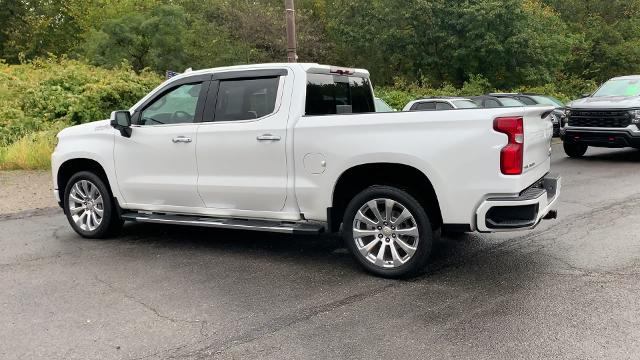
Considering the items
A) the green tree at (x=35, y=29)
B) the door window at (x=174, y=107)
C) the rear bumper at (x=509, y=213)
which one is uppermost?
the green tree at (x=35, y=29)

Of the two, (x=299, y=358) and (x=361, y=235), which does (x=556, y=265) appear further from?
(x=299, y=358)

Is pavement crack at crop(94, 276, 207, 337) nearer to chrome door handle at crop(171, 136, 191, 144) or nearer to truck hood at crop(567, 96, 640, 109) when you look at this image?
chrome door handle at crop(171, 136, 191, 144)

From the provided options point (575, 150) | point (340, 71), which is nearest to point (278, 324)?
point (340, 71)

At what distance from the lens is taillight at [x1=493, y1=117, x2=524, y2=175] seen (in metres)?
4.55

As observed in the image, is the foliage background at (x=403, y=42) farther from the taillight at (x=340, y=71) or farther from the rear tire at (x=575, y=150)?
the taillight at (x=340, y=71)

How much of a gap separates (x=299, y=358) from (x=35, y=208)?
6918 millimetres

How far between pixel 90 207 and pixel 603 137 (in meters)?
11.0

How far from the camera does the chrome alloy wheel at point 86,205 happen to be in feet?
22.2

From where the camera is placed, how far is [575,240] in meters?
6.28

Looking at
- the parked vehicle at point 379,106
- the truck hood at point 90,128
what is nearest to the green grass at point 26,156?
the truck hood at point 90,128

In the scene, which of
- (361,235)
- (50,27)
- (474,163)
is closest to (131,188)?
(361,235)

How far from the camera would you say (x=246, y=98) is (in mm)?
5805

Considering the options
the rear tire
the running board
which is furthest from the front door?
the rear tire

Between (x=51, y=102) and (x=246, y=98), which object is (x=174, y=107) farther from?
(x=51, y=102)
